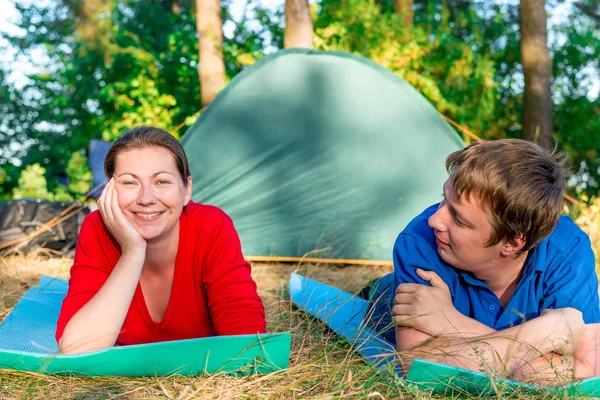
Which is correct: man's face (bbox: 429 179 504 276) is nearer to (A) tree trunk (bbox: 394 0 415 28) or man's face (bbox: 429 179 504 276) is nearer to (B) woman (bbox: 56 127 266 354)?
(B) woman (bbox: 56 127 266 354)

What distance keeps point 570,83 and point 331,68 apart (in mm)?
4639

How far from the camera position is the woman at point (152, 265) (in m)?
1.98

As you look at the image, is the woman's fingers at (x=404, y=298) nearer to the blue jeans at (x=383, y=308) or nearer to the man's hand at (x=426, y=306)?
the man's hand at (x=426, y=306)

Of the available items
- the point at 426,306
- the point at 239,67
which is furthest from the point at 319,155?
the point at 239,67

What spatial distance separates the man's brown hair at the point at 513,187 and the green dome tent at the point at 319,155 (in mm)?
2564

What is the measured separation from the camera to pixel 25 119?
1088cm

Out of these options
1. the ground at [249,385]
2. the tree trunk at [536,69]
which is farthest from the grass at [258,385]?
the tree trunk at [536,69]

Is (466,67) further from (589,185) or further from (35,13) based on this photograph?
(35,13)

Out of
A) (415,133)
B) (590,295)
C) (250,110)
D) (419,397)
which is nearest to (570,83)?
(415,133)

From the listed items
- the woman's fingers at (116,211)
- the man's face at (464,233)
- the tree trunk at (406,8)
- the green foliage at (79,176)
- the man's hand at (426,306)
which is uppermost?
the tree trunk at (406,8)

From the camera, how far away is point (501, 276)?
2.06 m

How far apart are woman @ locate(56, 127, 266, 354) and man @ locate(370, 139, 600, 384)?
1.89ft

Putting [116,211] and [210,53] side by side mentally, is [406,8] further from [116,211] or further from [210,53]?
[116,211]

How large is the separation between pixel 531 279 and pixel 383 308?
74cm
